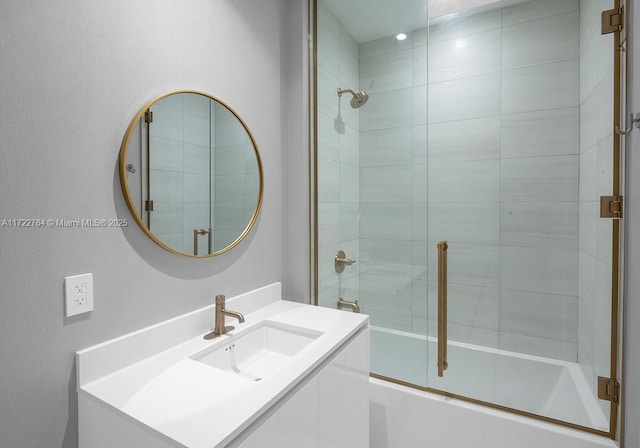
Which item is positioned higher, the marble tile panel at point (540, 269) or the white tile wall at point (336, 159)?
the white tile wall at point (336, 159)

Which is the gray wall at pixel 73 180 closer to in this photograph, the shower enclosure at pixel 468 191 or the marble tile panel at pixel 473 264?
the shower enclosure at pixel 468 191

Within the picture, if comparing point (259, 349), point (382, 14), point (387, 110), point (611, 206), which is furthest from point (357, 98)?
point (259, 349)

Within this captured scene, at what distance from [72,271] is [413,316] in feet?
4.91

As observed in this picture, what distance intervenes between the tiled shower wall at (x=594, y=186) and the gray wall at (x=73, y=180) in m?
1.61

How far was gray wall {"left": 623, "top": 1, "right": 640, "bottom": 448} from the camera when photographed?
1.17 meters

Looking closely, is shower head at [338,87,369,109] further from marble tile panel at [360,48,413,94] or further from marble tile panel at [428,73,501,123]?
marble tile panel at [428,73,501,123]

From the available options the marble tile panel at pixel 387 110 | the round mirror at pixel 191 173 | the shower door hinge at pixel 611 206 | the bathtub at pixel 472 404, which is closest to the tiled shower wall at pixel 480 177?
the marble tile panel at pixel 387 110

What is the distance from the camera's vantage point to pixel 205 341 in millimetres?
1260

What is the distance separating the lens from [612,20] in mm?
1316

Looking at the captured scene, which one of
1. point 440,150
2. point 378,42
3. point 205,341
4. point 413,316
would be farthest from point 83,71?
point 440,150

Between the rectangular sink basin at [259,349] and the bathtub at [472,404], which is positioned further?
the bathtub at [472,404]

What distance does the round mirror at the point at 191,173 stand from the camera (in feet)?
3.67

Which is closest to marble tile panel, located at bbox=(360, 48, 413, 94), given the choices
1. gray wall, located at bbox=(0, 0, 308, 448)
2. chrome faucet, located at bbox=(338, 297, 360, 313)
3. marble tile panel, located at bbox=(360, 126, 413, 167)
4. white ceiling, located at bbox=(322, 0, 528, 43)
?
white ceiling, located at bbox=(322, 0, 528, 43)

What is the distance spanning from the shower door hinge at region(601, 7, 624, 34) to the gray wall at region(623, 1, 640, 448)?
53 mm
